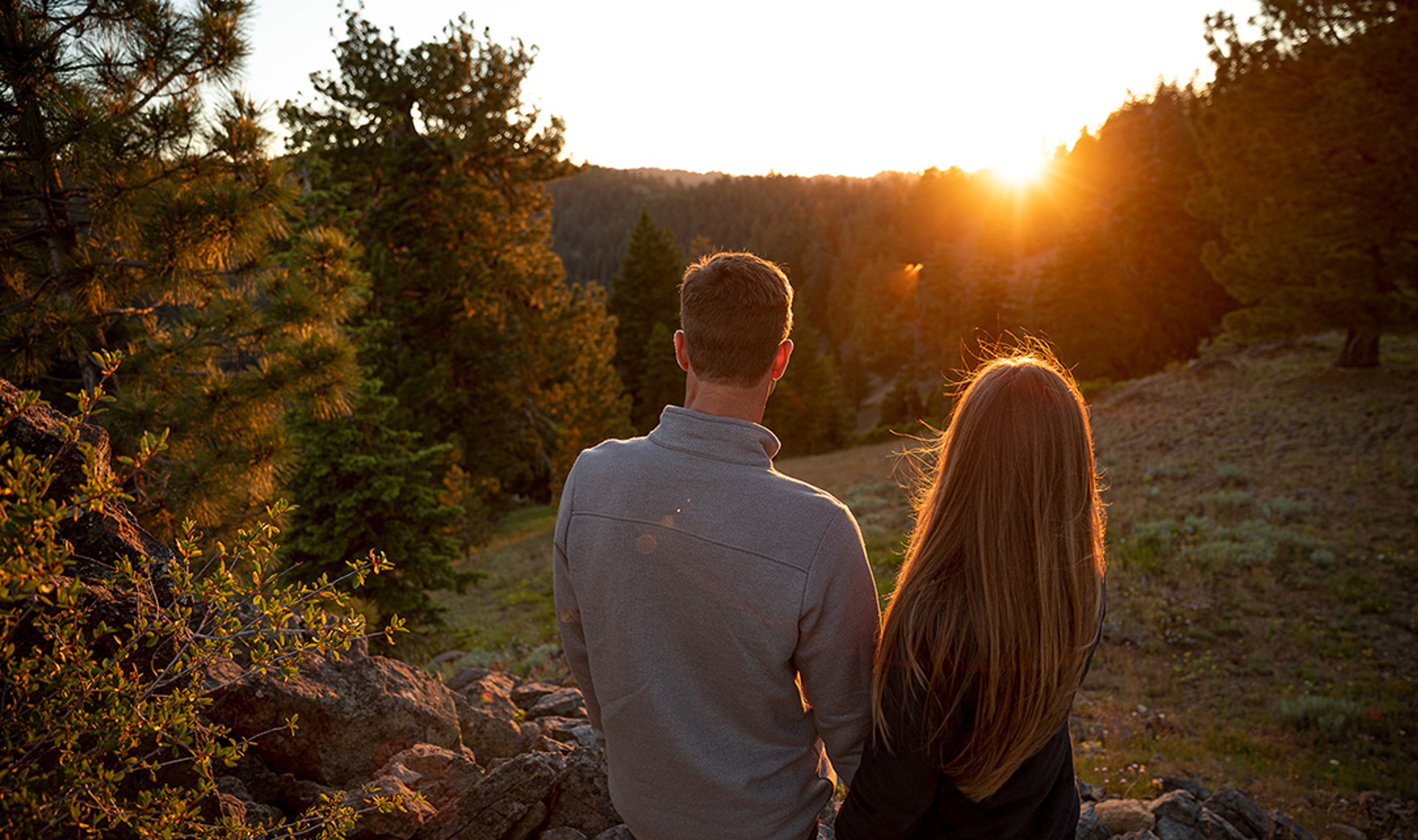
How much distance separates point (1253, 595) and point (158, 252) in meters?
12.6

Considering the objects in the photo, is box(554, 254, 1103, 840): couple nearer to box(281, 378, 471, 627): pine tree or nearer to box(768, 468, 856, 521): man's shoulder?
box(768, 468, 856, 521): man's shoulder

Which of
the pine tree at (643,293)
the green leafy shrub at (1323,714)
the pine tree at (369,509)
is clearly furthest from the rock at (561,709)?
the pine tree at (643,293)

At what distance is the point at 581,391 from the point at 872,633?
74.2 feet

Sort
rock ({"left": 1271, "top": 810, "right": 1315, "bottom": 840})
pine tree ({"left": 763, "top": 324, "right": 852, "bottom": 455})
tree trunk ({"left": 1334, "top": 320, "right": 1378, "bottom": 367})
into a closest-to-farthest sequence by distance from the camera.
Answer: rock ({"left": 1271, "top": 810, "right": 1315, "bottom": 840}), tree trunk ({"left": 1334, "top": 320, "right": 1378, "bottom": 367}), pine tree ({"left": 763, "top": 324, "right": 852, "bottom": 455})

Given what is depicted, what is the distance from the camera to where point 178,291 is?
4.70 m

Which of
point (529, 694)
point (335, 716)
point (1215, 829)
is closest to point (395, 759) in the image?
point (335, 716)

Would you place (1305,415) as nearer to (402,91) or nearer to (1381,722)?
(1381,722)

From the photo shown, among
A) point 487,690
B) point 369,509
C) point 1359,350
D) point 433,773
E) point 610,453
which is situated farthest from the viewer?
point 1359,350

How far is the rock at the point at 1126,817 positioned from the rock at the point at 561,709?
3.45 meters

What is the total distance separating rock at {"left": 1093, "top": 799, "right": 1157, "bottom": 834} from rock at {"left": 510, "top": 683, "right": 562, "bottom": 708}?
3851 millimetres

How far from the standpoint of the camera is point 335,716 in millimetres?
3723

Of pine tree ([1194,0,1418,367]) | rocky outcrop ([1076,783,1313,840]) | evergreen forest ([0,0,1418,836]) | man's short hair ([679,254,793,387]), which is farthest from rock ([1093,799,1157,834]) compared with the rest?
pine tree ([1194,0,1418,367])

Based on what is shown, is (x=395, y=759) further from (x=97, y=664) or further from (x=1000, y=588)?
(x=1000, y=588)

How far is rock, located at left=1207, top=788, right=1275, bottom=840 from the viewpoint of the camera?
14.8 feet
